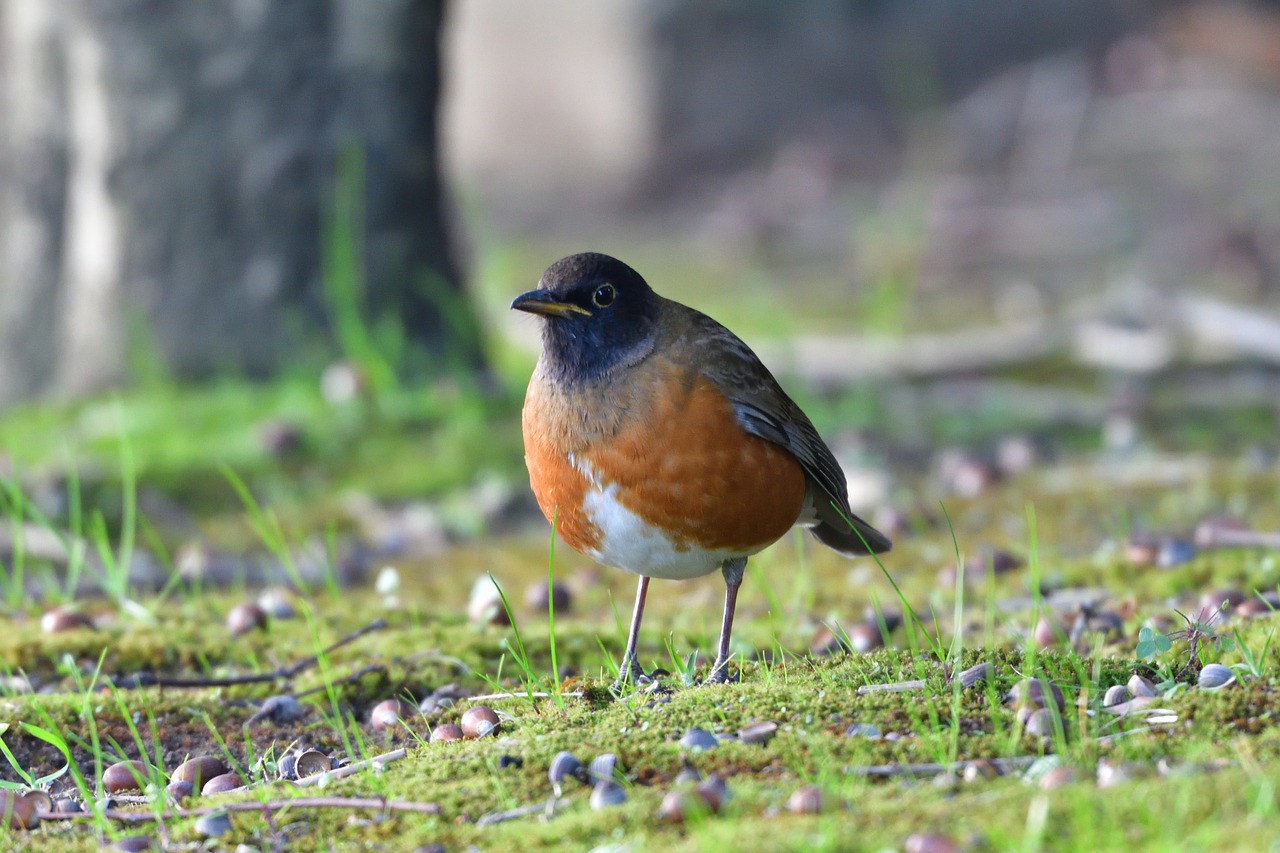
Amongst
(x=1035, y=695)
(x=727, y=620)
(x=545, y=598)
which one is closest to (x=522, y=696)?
(x=727, y=620)

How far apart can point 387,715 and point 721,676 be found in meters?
0.92

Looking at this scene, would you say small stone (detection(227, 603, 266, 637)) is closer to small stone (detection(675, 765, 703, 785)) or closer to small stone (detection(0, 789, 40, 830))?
small stone (detection(0, 789, 40, 830))

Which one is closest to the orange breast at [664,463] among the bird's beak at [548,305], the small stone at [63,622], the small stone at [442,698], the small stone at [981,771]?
the bird's beak at [548,305]

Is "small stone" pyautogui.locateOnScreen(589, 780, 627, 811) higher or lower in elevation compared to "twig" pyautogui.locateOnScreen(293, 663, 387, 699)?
higher

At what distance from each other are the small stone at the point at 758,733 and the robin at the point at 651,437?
617 mm

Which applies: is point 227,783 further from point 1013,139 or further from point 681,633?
point 1013,139

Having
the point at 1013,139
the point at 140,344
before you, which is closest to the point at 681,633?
the point at 140,344

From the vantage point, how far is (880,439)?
25.6 ft

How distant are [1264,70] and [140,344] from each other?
1242cm

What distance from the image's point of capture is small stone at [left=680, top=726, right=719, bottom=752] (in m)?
3.23

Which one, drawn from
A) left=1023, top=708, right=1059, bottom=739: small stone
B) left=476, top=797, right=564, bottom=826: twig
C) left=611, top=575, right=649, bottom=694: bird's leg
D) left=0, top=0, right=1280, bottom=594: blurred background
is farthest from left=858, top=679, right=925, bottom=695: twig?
left=0, top=0, right=1280, bottom=594: blurred background

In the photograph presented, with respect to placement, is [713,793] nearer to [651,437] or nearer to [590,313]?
[651,437]

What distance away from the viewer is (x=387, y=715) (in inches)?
161

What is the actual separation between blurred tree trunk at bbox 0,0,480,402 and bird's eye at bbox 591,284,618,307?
459 centimetres
